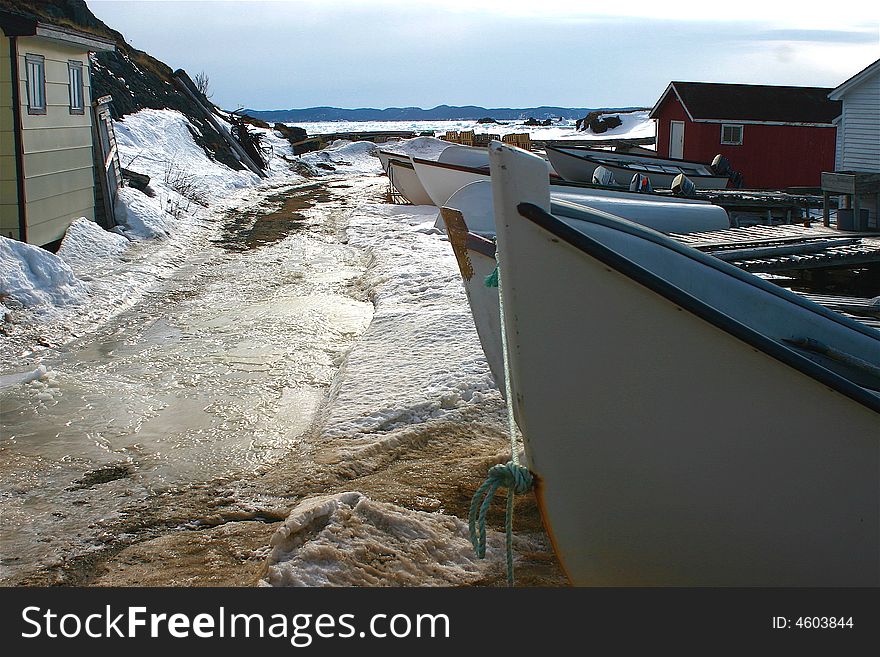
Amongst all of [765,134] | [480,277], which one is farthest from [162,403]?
[765,134]

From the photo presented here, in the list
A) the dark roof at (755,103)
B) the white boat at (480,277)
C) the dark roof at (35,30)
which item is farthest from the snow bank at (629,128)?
the white boat at (480,277)

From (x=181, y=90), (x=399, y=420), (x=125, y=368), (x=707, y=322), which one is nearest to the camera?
(x=707, y=322)

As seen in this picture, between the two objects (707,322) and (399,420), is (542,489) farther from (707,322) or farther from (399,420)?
(399,420)

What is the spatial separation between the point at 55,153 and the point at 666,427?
12.0 meters

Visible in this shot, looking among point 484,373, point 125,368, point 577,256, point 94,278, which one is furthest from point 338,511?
point 94,278

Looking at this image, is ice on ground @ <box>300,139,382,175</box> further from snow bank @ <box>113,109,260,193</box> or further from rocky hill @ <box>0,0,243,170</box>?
snow bank @ <box>113,109,260,193</box>

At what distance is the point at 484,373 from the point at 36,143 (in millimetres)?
8418

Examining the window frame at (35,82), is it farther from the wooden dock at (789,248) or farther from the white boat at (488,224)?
the wooden dock at (789,248)

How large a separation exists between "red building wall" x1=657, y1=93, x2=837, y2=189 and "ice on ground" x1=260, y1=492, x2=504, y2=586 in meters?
24.4

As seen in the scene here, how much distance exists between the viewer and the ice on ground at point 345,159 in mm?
38350

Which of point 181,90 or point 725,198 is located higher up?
point 181,90

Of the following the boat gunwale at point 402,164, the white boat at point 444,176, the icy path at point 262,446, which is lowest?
the icy path at point 262,446

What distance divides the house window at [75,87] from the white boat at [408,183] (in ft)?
30.5

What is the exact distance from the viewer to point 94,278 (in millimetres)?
11336
